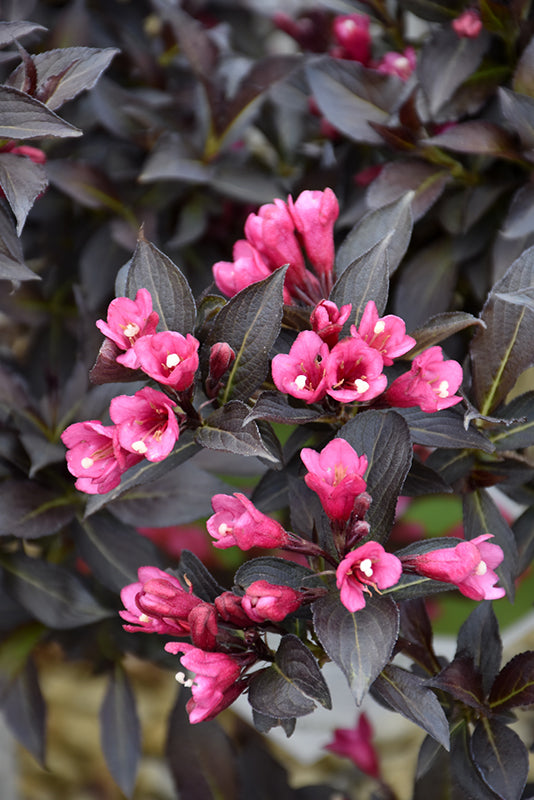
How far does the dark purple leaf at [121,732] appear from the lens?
80 cm

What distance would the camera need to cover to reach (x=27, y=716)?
790mm

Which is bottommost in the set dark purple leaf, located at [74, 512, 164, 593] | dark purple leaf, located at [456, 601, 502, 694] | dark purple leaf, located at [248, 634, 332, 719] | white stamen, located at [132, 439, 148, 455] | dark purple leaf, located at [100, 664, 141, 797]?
dark purple leaf, located at [100, 664, 141, 797]

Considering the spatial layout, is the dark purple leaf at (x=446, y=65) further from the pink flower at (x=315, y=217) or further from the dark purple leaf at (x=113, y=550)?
the dark purple leaf at (x=113, y=550)

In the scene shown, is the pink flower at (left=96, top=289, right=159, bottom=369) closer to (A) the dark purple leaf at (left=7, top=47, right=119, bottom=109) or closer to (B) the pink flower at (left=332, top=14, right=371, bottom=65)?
(A) the dark purple leaf at (left=7, top=47, right=119, bottom=109)

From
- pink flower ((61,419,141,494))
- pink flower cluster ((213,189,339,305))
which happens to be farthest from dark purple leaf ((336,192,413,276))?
pink flower ((61,419,141,494))

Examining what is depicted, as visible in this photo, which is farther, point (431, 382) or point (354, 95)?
point (354, 95)

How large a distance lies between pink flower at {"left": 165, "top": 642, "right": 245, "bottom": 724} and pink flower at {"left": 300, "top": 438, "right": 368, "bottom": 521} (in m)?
0.12

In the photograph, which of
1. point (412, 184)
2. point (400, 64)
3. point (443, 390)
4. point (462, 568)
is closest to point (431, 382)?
point (443, 390)

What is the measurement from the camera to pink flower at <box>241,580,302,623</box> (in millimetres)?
455

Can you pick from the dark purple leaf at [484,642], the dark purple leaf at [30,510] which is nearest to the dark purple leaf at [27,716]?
the dark purple leaf at [30,510]

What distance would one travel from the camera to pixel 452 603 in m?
1.22

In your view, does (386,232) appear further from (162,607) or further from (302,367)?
(162,607)

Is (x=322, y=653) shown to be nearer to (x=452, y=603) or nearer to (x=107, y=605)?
(x=107, y=605)

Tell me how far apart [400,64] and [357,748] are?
0.84 meters
